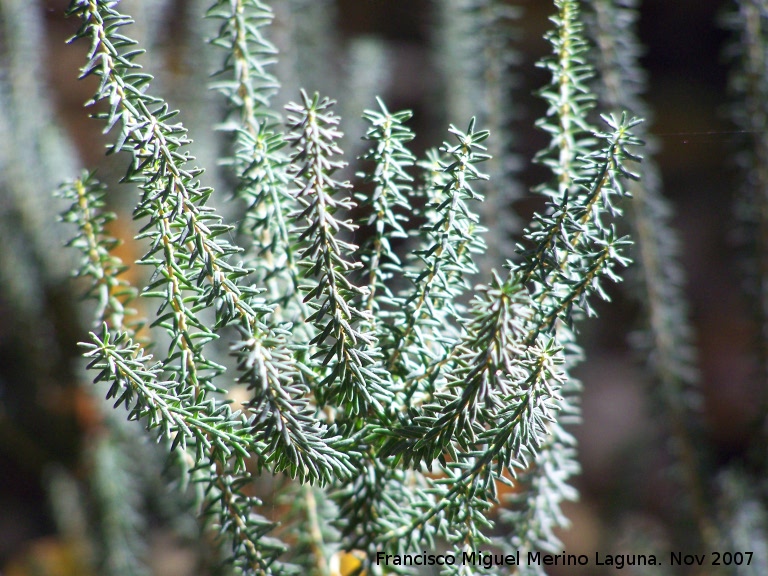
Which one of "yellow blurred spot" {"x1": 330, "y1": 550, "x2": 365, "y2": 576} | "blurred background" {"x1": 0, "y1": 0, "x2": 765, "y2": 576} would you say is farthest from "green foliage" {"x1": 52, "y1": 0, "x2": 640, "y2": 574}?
"blurred background" {"x1": 0, "y1": 0, "x2": 765, "y2": 576}

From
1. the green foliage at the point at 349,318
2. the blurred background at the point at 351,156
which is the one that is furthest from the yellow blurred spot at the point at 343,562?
the blurred background at the point at 351,156

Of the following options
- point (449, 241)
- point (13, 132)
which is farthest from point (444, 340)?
point (13, 132)

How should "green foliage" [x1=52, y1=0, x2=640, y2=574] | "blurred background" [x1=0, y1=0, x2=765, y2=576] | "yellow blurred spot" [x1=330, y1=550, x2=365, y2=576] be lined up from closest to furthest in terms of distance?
"green foliage" [x1=52, y1=0, x2=640, y2=574] < "yellow blurred spot" [x1=330, y1=550, x2=365, y2=576] < "blurred background" [x1=0, y1=0, x2=765, y2=576]

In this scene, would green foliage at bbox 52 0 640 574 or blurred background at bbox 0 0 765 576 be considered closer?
green foliage at bbox 52 0 640 574

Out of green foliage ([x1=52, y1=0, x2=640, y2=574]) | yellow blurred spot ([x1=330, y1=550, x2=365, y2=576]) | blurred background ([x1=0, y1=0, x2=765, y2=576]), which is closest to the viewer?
green foliage ([x1=52, y1=0, x2=640, y2=574])

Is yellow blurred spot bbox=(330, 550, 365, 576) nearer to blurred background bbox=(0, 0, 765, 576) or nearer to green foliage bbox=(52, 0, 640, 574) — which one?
green foliage bbox=(52, 0, 640, 574)

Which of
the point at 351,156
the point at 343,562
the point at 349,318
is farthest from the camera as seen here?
the point at 351,156

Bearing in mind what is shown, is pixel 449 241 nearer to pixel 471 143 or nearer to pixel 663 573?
pixel 471 143

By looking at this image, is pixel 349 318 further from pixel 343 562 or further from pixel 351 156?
pixel 351 156

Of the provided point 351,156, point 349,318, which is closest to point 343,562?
point 349,318
